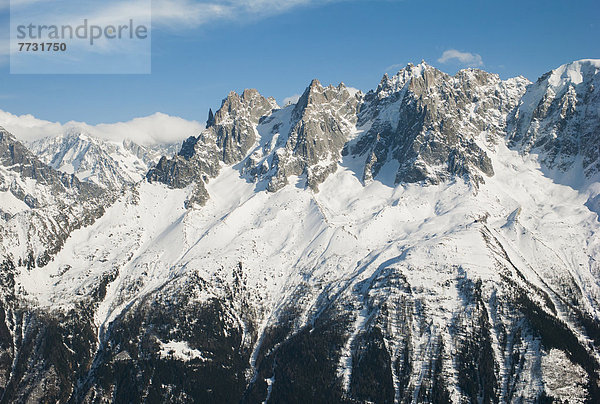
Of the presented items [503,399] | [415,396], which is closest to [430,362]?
[415,396]

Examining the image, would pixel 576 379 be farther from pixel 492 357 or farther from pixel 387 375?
pixel 387 375

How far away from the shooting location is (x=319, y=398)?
648 ft

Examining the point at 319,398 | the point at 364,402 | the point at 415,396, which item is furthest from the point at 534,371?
the point at 319,398

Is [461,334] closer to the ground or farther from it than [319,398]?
farther from it

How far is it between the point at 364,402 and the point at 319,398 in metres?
17.6

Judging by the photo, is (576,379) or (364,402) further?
(364,402)

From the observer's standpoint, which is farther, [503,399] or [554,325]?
[554,325]

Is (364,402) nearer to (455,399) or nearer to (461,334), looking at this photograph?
(455,399)

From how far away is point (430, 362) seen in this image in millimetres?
195750

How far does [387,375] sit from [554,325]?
66.7 m

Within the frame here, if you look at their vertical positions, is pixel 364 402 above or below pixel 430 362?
below

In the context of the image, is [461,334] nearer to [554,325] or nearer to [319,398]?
[554,325]

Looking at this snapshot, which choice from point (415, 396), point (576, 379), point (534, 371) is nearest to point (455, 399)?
point (415, 396)

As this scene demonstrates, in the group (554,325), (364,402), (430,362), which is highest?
(554,325)
